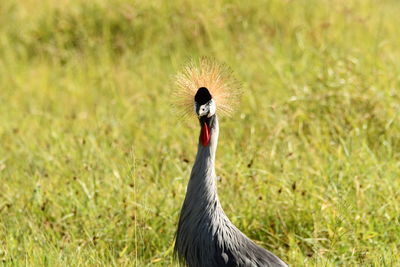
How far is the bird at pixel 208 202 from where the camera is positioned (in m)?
2.55

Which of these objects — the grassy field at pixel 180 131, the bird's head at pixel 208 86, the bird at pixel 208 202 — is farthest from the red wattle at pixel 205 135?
the grassy field at pixel 180 131

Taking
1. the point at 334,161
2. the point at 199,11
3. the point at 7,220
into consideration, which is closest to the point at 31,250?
the point at 7,220

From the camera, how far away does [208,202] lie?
2.59m

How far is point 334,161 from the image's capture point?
3.80 meters

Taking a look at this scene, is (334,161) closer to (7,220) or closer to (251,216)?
(251,216)

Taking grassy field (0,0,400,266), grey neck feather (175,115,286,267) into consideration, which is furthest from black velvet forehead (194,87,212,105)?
grassy field (0,0,400,266)

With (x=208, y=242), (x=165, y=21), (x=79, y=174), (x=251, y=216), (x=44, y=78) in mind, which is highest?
(x=165, y=21)

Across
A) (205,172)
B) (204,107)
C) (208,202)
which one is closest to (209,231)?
(208,202)

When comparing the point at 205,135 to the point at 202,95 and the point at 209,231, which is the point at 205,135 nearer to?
the point at 202,95

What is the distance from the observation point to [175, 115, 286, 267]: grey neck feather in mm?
2557

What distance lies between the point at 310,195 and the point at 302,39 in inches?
87.6

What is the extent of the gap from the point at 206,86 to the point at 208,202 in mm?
389

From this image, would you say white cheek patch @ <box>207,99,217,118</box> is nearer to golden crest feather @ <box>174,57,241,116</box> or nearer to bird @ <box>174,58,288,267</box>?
bird @ <box>174,58,288,267</box>

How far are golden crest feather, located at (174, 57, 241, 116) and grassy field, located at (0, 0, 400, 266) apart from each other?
0.20 m
